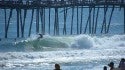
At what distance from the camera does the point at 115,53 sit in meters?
32.0

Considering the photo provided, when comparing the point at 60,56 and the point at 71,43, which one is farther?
the point at 71,43

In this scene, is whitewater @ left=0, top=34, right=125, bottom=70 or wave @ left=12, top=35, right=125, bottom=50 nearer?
whitewater @ left=0, top=34, right=125, bottom=70

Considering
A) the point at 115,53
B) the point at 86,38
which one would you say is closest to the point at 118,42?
the point at 86,38

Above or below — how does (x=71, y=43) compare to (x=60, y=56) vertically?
below

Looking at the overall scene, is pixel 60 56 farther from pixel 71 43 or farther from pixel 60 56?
pixel 71 43

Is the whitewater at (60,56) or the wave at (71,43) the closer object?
the whitewater at (60,56)

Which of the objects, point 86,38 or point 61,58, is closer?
point 61,58

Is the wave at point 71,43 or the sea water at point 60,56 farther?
the wave at point 71,43

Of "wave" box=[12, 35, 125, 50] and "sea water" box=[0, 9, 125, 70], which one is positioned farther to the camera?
"wave" box=[12, 35, 125, 50]

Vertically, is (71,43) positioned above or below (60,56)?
below

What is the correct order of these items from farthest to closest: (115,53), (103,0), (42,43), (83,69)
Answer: (103,0) < (42,43) < (115,53) < (83,69)

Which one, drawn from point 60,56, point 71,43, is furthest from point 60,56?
point 71,43

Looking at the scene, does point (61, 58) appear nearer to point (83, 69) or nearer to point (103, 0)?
point (83, 69)

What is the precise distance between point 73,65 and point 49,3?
54.6 feet
